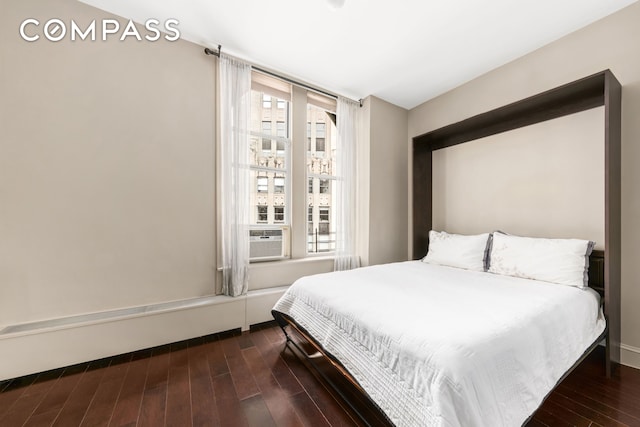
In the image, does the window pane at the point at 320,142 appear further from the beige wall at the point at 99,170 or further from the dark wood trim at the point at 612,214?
the dark wood trim at the point at 612,214

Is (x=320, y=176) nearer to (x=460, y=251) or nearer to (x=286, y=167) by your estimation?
(x=286, y=167)

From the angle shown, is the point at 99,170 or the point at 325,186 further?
the point at 325,186

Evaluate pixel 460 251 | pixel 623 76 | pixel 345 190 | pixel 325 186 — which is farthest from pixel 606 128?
pixel 325 186

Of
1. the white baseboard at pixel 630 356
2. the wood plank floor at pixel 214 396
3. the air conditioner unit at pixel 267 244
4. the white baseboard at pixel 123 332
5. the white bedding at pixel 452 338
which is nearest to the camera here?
the white bedding at pixel 452 338

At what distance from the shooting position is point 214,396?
4.99ft

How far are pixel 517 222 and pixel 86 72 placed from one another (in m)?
4.16

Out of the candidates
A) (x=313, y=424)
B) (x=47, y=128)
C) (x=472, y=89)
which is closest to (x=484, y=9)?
(x=472, y=89)

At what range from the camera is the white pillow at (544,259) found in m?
1.82

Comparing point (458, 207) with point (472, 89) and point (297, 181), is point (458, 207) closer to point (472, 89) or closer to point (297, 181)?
point (472, 89)

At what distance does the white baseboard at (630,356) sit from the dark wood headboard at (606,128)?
80 mm

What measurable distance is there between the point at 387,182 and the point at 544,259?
73.9 inches

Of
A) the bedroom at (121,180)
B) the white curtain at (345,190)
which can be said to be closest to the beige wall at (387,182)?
the white curtain at (345,190)

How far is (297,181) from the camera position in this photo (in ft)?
9.68

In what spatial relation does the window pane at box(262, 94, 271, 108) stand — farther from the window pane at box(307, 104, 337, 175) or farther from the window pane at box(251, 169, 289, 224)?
the window pane at box(251, 169, 289, 224)
